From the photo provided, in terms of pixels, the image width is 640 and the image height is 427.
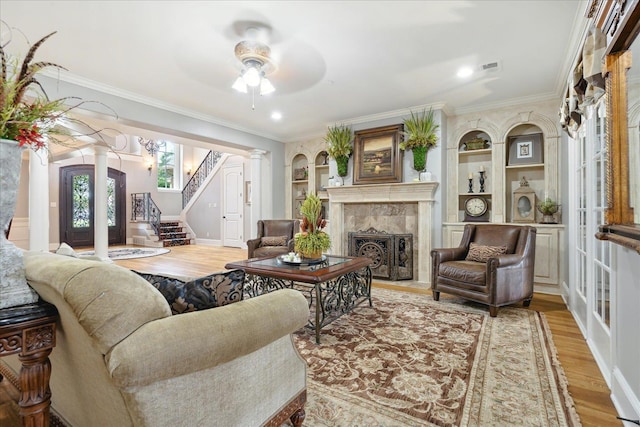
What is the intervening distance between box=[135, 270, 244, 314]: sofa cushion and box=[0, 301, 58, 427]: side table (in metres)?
0.33

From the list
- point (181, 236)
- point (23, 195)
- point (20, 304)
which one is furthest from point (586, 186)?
point (23, 195)

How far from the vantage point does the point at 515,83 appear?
3.83 meters

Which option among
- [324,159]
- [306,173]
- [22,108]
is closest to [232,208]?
[306,173]

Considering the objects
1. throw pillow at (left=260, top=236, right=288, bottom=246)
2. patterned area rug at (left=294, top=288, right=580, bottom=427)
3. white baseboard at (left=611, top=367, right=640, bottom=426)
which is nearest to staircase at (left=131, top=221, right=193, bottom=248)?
throw pillow at (left=260, top=236, right=288, bottom=246)

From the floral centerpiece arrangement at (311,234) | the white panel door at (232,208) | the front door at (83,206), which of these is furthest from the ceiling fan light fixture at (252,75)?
the front door at (83,206)

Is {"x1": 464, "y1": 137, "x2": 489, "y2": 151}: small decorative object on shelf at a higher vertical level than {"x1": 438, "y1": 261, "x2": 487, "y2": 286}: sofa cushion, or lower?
higher

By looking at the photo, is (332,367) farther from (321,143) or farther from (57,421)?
(321,143)

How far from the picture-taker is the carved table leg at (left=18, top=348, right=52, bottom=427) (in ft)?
3.32

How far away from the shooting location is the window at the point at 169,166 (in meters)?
11.6

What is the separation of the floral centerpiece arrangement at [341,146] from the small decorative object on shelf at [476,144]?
1839mm

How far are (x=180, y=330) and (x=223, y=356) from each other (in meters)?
0.19

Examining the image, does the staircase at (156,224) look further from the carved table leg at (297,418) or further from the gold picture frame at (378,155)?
the carved table leg at (297,418)

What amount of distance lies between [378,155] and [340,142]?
0.71 meters

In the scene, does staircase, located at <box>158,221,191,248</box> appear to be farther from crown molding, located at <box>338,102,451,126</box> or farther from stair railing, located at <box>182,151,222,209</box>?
crown molding, located at <box>338,102,451,126</box>
